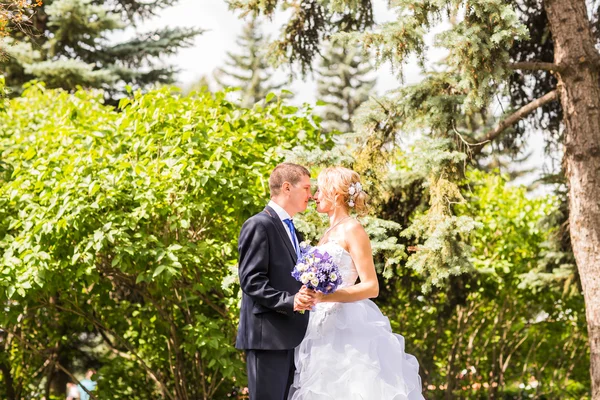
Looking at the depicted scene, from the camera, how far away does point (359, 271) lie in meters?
3.91

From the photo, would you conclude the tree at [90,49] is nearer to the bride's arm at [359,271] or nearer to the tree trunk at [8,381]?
the tree trunk at [8,381]

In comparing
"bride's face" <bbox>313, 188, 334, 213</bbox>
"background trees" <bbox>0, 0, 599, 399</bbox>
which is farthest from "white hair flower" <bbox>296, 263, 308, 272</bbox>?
"background trees" <bbox>0, 0, 599, 399</bbox>

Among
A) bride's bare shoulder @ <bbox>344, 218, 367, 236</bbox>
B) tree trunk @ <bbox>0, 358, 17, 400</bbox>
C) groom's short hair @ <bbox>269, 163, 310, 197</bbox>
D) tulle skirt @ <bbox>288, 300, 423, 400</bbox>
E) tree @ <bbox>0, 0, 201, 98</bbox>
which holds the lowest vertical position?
tree trunk @ <bbox>0, 358, 17, 400</bbox>

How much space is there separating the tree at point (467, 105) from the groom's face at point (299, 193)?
7.91 ft

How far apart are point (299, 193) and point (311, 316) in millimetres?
686

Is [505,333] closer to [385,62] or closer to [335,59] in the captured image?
[385,62]

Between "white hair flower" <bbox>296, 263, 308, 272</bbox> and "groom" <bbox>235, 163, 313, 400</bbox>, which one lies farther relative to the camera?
"groom" <bbox>235, 163, 313, 400</bbox>

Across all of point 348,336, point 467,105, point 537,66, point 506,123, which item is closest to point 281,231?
point 348,336

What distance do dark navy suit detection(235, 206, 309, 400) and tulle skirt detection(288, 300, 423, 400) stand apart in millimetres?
124

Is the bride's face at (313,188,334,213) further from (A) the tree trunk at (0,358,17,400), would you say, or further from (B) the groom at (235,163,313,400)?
(A) the tree trunk at (0,358,17,400)

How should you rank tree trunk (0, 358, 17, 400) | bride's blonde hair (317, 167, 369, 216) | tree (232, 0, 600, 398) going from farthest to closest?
tree trunk (0, 358, 17, 400), tree (232, 0, 600, 398), bride's blonde hair (317, 167, 369, 216)

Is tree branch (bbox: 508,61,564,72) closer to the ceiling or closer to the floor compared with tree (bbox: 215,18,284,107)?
closer to the floor

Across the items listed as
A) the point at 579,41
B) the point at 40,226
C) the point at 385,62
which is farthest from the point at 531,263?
the point at 40,226

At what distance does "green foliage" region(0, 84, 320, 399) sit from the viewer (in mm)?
6117
